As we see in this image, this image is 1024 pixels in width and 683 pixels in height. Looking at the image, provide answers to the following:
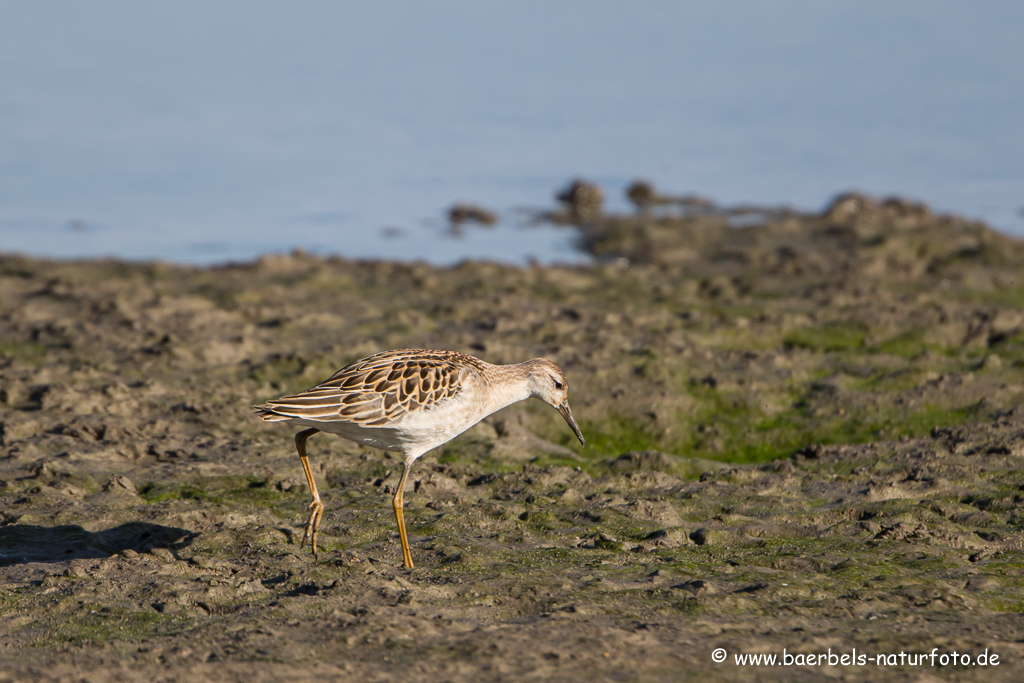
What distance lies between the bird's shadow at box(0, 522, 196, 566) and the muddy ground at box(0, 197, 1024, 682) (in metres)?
0.02

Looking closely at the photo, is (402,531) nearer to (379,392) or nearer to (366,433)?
(366,433)

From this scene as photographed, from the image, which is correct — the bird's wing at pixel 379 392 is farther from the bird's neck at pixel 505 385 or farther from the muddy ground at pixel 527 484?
the muddy ground at pixel 527 484

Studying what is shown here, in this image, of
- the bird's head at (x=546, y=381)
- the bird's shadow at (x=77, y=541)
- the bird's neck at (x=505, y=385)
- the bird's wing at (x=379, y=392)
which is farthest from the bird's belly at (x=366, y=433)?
the bird's head at (x=546, y=381)

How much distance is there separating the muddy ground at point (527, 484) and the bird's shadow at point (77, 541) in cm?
2

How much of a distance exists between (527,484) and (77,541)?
3.09 m

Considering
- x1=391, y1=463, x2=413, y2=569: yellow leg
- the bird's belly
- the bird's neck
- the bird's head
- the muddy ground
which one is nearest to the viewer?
the muddy ground

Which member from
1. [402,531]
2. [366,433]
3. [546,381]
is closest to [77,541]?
[366,433]

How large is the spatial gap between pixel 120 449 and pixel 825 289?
356 inches

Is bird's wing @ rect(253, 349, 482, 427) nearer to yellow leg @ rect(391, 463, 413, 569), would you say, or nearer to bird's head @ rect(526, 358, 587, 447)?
yellow leg @ rect(391, 463, 413, 569)

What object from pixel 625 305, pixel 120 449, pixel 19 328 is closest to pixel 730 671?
pixel 120 449

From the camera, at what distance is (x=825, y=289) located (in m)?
13.9

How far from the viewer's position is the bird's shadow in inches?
266

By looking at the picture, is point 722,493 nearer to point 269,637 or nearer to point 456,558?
point 456,558

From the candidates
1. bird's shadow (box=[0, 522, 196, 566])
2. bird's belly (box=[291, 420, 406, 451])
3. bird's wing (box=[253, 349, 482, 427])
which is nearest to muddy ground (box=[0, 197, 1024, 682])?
bird's shadow (box=[0, 522, 196, 566])
